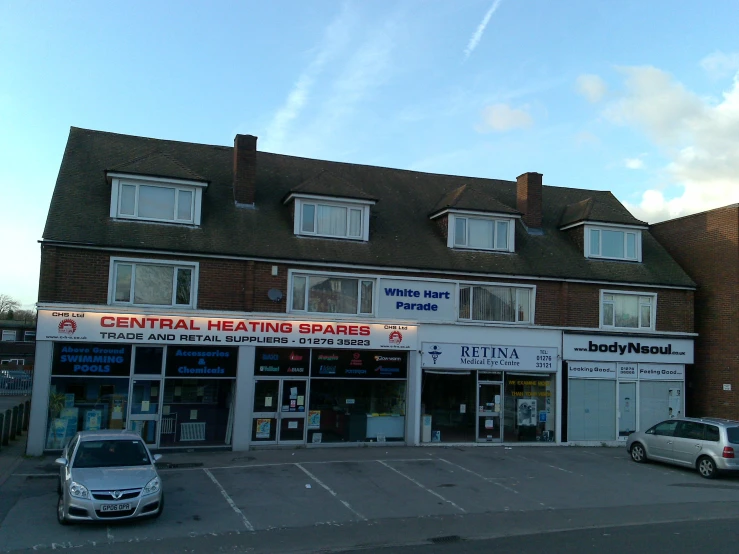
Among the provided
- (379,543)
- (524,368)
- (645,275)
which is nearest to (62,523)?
(379,543)

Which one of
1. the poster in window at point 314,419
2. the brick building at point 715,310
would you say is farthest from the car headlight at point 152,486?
the brick building at point 715,310

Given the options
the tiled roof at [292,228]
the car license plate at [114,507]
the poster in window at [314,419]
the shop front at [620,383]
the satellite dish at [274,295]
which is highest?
the tiled roof at [292,228]

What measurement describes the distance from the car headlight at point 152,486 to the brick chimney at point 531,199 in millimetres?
17522

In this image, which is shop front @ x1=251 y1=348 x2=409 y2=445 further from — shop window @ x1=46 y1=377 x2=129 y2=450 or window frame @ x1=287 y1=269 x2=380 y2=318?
shop window @ x1=46 y1=377 x2=129 y2=450

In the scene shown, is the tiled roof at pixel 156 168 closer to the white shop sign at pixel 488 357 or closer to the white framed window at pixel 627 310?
the white shop sign at pixel 488 357

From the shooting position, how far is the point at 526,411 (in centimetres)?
2259

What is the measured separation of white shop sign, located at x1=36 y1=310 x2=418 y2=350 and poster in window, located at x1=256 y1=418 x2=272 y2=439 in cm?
232

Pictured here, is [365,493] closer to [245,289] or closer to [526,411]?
[245,289]

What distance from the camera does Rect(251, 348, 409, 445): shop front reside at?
19.9 m

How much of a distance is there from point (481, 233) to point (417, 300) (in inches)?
150

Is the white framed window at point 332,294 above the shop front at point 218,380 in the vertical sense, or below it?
above

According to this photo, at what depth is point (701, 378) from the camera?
24.4 meters

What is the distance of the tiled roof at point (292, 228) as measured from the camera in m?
19.3

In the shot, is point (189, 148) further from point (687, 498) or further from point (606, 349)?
point (687, 498)
